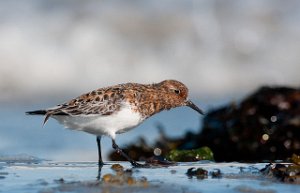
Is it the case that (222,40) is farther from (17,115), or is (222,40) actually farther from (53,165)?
(53,165)

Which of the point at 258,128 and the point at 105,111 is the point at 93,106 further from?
the point at 258,128

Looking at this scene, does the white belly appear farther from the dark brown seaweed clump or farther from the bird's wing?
the dark brown seaweed clump

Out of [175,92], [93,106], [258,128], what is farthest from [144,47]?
[93,106]

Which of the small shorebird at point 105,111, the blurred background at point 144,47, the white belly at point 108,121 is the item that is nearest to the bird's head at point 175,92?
the small shorebird at point 105,111

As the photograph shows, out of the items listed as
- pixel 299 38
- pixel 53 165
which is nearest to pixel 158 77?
pixel 299 38

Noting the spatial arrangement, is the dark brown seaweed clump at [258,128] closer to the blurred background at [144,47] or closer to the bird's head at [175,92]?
the bird's head at [175,92]
